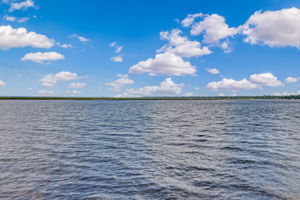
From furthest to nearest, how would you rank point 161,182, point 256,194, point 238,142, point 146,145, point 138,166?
1. point 238,142
2. point 146,145
3. point 138,166
4. point 161,182
5. point 256,194

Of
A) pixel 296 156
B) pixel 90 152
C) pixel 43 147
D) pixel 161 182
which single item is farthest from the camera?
pixel 43 147

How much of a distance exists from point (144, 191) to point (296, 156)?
51.8ft

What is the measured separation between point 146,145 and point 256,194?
14497 millimetres

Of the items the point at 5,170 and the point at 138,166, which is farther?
the point at 138,166

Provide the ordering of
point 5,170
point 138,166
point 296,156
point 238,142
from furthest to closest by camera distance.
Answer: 1. point 238,142
2. point 296,156
3. point 138,166
4. point 5,170

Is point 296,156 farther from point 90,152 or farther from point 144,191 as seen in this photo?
point 90,152

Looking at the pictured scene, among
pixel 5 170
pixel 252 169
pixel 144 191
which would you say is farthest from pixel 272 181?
pixel 5 170

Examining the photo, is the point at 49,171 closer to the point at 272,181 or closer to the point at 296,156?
the point at 272,181

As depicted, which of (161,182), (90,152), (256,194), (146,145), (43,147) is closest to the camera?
(256,194)

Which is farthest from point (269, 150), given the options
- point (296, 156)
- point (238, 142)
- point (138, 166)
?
point (138, 166)

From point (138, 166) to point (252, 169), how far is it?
8.84m

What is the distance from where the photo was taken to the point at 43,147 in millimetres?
23891

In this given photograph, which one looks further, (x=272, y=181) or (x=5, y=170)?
(x=5, y=170)

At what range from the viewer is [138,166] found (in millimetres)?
17656
